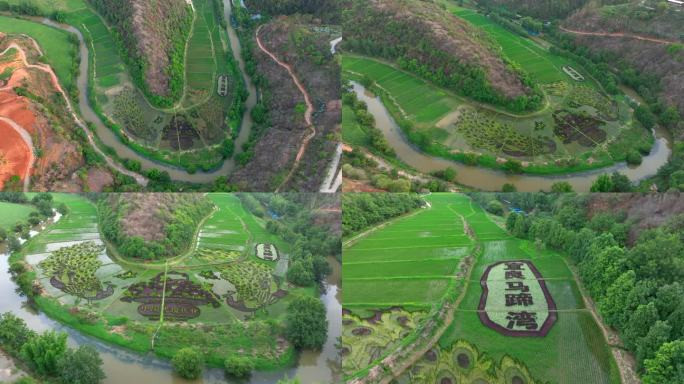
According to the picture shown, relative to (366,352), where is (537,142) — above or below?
above

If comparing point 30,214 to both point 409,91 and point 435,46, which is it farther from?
point 435,46

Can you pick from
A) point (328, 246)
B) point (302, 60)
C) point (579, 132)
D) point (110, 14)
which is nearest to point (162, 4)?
point (110, 14)

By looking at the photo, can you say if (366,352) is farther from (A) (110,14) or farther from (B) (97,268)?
(A) (110,14)

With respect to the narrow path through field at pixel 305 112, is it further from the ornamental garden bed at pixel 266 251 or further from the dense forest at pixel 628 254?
the dense forest at pixel 628 254

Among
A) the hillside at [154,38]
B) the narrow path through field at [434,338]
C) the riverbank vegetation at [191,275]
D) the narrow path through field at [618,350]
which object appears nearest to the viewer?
the narrow path through field at [618,350]

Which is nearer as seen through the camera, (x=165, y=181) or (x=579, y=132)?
(x=165, y=181)

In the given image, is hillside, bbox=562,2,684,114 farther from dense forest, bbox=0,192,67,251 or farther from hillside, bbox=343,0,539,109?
dense forest, bbox=0,192,67,251

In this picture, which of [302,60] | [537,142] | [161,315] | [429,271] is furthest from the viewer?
[302,60]

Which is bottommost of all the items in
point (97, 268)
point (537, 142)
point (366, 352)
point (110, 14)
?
point (366, 352)

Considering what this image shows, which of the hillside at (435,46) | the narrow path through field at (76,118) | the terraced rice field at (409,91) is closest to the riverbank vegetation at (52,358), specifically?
the narrow path through field at (76,118)
